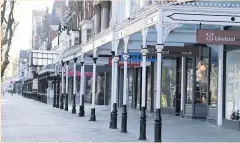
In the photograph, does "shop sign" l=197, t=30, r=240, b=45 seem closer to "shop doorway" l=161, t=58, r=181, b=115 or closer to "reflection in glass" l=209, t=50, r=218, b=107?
"reflection in glass" l=209, t=50, r=218, b=107

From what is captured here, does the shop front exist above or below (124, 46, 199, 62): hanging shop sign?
below

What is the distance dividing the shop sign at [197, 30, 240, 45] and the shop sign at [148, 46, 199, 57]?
3.87m

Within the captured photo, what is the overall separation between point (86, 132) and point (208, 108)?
6.35m

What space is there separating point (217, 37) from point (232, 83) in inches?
173

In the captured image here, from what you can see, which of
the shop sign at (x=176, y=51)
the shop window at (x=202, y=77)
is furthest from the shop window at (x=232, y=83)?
the shop window at (x=202, y=77)

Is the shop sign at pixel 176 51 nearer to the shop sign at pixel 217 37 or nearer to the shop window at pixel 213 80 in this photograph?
the shop window at pixel 213 80

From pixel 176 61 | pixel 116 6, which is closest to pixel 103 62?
pixel 116 6

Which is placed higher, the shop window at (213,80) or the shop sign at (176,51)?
the shop sign at (176,51)

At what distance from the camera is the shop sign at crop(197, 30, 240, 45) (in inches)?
548

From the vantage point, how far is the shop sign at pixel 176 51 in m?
18.0

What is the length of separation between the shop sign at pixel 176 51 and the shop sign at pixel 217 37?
3866mm

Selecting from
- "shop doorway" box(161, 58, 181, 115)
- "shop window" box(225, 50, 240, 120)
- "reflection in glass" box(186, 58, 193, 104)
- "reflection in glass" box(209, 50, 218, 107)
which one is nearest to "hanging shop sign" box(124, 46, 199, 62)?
"reflection in glass" box(209, 50, 218, 107)

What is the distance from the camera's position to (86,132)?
52.2 ft

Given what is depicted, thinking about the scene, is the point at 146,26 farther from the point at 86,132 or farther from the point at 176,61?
the point at 176,61
